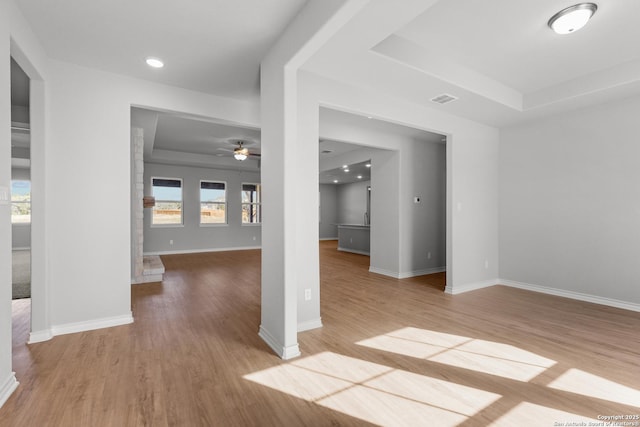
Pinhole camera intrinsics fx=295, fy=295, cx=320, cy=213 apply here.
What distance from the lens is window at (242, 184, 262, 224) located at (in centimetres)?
1025

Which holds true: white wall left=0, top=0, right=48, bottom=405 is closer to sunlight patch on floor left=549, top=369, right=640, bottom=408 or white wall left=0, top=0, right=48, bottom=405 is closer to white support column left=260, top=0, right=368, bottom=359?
white support column left=260, top=0, right=368, bottom=359

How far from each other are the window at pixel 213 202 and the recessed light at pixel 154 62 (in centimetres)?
665

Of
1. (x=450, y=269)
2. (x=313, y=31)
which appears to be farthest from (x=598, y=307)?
(x=313, y=31)

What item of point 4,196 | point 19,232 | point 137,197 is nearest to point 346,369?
point 4,196

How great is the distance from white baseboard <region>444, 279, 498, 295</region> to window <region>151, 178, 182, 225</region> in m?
7.70

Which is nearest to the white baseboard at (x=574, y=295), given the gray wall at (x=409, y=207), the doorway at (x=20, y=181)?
the gray wall at (x=409, y=207)

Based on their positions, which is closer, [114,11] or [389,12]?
[389,12]

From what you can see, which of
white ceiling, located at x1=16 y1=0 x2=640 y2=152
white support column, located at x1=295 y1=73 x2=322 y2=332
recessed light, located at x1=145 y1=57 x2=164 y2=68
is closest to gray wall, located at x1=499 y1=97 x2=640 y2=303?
white ceiling, located at x1=16 y1=0 x2=640 y2=152

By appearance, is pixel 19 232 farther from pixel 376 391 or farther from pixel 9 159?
pixel 376 391

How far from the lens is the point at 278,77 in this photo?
2598 millimetres

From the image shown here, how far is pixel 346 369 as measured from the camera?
228cm

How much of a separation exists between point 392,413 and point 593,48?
3.93m

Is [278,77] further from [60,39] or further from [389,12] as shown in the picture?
[60,39]

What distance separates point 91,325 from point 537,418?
3.84m
